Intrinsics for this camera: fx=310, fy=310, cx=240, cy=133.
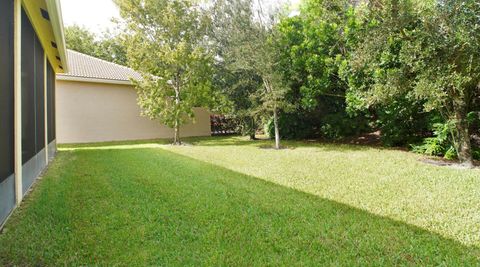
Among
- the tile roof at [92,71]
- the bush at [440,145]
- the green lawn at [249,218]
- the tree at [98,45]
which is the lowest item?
the green lawn at [249,218]

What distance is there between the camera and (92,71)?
1567 centimetres

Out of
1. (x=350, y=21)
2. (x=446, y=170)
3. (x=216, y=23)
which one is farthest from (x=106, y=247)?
(x=216, y=23)

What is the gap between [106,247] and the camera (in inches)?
126

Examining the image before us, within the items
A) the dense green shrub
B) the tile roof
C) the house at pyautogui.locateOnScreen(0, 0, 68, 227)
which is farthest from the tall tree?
the house at pyautogui.locateOnScreen(0, 0, 68, 227)

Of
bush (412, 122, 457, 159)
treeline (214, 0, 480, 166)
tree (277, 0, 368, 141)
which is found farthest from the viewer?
tree (277, 0, 368, 141)

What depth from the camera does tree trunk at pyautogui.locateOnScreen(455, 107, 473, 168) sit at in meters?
7.88

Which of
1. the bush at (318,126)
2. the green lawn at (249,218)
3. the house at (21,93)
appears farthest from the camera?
the bush at (318,126)

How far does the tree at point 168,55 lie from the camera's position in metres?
13.0

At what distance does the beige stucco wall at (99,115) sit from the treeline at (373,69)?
493 centimetres

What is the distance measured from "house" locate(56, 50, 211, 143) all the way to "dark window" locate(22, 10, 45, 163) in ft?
23.9

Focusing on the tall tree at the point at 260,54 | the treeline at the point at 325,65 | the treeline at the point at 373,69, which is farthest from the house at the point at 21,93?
the treeline at the point at 373,69

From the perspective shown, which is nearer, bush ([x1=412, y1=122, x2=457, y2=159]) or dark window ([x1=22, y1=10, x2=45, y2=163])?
dark window ([x1=22, y1=10, x2=45, y2=163])

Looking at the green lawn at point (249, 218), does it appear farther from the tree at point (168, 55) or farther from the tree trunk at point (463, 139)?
the tree at point (168, 55)

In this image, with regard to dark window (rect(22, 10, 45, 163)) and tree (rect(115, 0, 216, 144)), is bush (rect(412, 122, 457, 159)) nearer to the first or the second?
tree (rect(115, 0, 216, 144))
